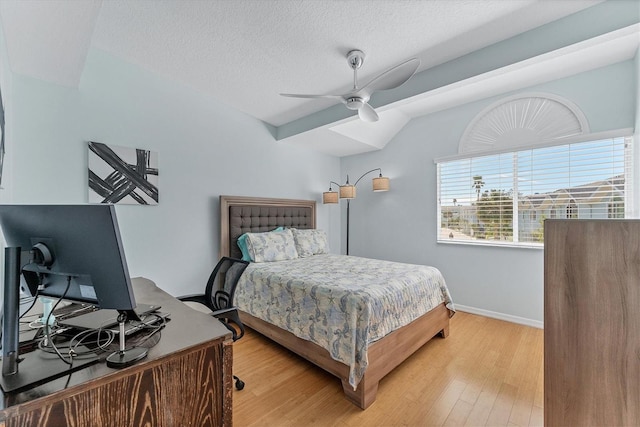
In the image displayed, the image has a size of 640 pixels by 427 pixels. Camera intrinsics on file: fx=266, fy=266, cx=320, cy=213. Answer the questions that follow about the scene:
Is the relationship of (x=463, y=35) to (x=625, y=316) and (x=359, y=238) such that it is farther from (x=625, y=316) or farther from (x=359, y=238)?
(x=359, y=238)

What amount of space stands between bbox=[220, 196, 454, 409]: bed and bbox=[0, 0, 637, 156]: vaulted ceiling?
1586 millimetres

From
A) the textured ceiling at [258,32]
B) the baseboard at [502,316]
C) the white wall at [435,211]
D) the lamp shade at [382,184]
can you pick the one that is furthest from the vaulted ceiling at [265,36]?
the baseboard at [502,316]

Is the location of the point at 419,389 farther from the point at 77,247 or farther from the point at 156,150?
the point at 156,150

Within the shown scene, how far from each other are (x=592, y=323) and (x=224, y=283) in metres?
2.11

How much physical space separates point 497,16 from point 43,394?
2.99 meters

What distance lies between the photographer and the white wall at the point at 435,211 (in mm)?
2654

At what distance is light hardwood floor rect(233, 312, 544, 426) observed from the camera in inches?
67.4

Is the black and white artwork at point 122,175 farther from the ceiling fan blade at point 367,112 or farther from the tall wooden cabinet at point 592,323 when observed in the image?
the tall wooden cabinet at point 592,323

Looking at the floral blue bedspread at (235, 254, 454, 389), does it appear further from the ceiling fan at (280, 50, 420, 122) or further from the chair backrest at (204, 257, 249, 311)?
the ceiling fan at (280, 50, 420, 122)

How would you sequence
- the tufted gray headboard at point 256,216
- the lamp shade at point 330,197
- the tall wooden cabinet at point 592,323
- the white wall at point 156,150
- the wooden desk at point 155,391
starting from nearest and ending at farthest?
the wooden desk at point 155,391 < the tall wooden cabinet at point 592,323 < the white wall at point 156,150 < the tufted gray headboard at point 256,216 < the lamp shade at point 330,197

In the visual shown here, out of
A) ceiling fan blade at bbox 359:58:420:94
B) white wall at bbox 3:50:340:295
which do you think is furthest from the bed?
ceiling fan blade at bbox 359:58:420:94

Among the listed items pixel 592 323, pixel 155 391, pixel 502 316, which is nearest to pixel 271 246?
pixel 155 391

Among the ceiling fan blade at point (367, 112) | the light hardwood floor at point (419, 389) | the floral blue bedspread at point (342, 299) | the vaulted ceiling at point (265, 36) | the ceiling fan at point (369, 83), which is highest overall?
the vaulted ceiling at point (265, 36)

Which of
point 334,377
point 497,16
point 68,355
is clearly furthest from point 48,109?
point 497,16
